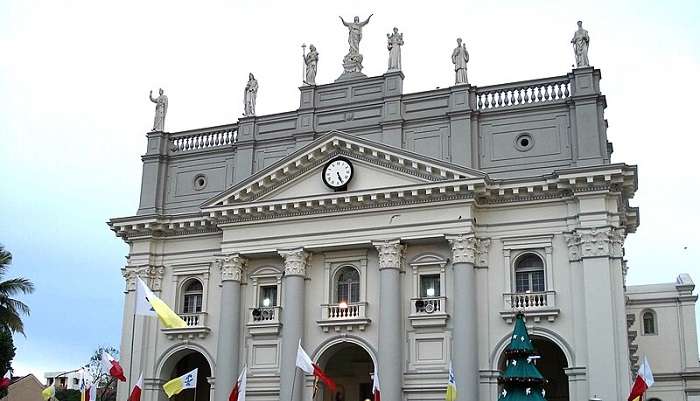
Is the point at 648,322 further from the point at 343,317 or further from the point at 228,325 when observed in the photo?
the point at 228,325

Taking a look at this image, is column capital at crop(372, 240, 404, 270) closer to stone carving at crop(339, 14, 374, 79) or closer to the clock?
the clock

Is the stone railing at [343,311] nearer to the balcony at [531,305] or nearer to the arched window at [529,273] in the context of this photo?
the balcony at [531,305]

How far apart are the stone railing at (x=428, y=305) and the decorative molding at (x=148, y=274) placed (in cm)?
1123

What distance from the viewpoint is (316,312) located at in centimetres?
3281

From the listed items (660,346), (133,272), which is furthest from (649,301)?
(133,272)

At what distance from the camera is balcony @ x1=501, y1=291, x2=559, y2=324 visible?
29.5m

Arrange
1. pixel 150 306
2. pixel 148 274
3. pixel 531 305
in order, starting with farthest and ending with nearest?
1. pixel 148 274
2. pixel 531 305
3. pixel 150 306

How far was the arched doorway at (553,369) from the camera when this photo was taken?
3212 centimetres

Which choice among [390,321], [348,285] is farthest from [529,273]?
[348,285]

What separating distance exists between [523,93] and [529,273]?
22.2 feet

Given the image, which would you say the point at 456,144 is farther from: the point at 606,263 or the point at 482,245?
the point at 606,263

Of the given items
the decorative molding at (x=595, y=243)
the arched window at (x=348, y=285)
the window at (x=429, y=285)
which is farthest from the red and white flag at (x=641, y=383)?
the arched window at (x=348, y=285)

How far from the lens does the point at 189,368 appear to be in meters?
37.1

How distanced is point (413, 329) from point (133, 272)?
12458 mm
